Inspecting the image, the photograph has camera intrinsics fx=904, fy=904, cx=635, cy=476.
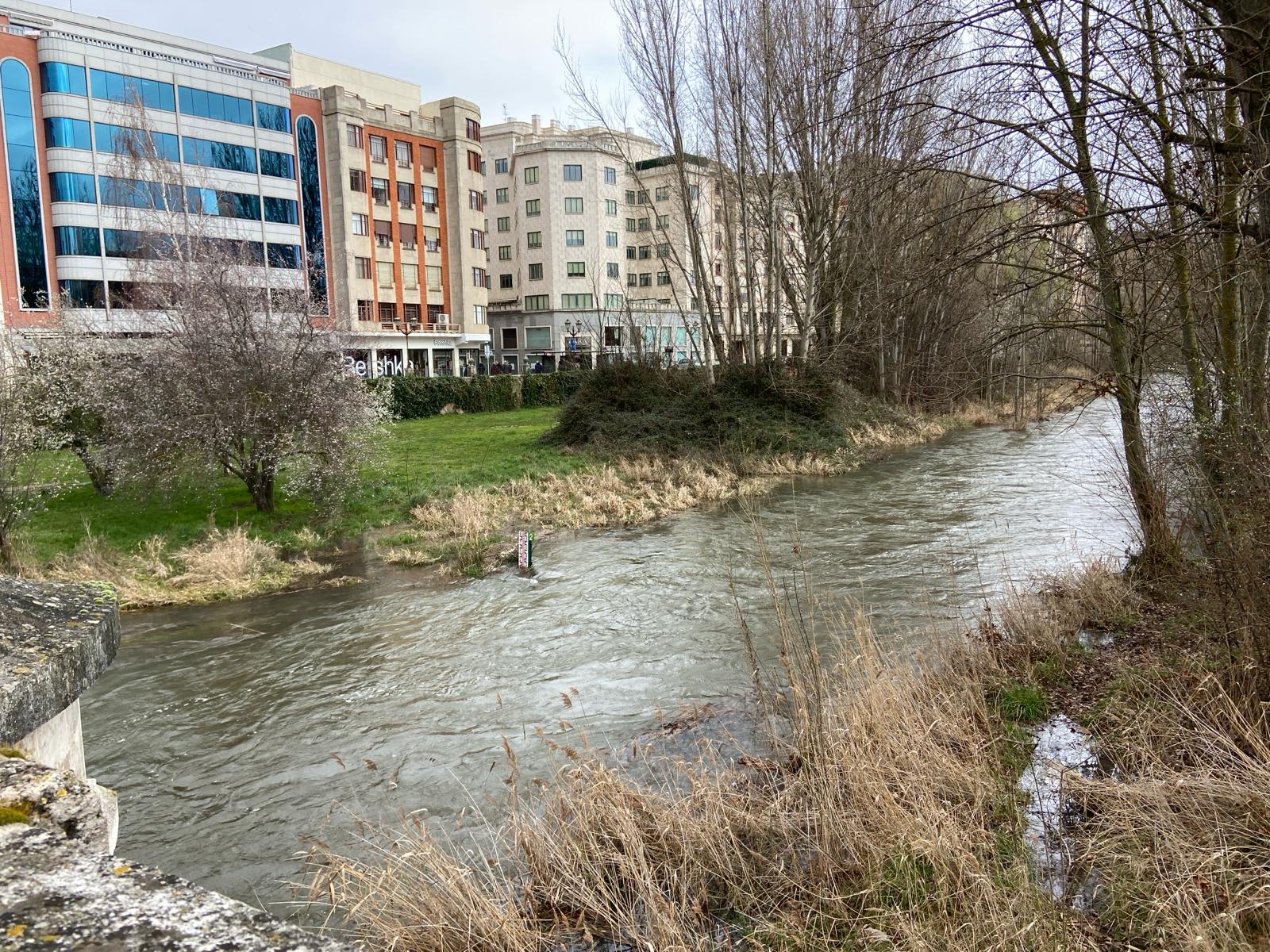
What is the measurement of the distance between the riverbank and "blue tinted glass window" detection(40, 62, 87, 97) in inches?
1187

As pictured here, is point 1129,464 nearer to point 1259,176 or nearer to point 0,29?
point 1259,176

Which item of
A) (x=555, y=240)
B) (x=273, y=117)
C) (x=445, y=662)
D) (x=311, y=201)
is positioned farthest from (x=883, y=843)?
(x=555, y=240)

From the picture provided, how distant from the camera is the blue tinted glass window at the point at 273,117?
50.0 meters

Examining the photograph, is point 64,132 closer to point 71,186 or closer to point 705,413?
point 71,186

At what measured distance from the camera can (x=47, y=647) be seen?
7.09 feet

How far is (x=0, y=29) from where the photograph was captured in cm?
4066

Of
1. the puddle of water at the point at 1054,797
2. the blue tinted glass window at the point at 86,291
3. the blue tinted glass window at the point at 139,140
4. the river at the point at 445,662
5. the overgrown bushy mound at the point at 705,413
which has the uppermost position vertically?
the blue tinted glass window at the point at 139,140

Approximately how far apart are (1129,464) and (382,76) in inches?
2557

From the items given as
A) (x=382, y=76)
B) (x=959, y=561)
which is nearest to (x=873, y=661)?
(x=959, y=561)

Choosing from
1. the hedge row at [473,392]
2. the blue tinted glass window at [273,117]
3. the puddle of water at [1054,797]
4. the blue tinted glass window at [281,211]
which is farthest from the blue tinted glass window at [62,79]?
the puddle of water at [1054,797]

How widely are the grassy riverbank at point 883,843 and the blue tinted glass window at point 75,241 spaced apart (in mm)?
46102

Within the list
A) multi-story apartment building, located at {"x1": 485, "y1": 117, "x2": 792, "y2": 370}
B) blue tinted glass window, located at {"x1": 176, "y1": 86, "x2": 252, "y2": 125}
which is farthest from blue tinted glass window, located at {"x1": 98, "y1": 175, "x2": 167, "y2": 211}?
multi-story apartment building, located at {"x1": 485, "y1": 117, "x2": 792, "y2": 370}

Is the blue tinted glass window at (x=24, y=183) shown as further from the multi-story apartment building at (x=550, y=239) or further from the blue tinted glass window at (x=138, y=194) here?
the multi-story apartment building at (x=550, y=239)

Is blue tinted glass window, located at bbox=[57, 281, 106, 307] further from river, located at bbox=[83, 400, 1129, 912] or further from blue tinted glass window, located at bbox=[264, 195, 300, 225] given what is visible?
river, located at bbox=[83, 400, 1129, 912]
